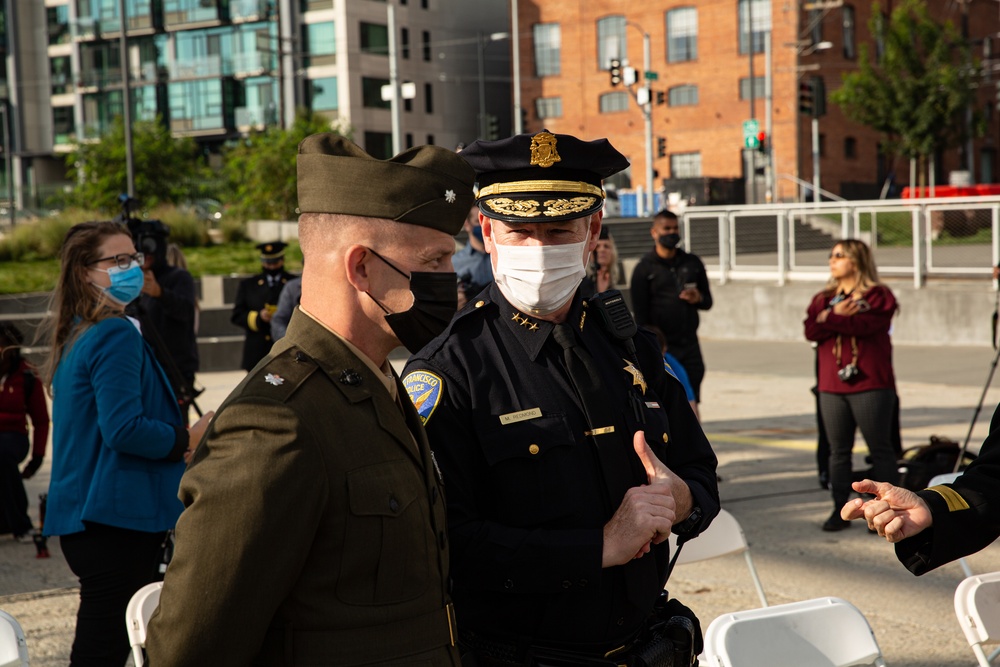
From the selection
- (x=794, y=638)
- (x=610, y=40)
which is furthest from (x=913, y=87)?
(x=794, y=638)

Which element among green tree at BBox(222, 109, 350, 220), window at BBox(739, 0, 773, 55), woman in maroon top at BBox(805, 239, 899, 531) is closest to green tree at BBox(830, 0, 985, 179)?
window at BBox(739, 0, 773, 55)

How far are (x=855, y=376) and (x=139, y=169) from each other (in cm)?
3638

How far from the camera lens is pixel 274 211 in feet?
105

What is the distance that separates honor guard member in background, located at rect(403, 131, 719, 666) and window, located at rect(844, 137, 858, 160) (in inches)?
1975

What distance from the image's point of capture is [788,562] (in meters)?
6.49

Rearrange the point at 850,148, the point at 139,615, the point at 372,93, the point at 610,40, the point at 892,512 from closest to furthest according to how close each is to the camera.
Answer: the point at 892,512, the point at 139,615, the point at 850,148, the point at 610,40, the point at 372,93

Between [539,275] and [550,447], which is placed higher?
[539,275]

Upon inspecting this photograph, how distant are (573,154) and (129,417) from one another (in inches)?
74.5

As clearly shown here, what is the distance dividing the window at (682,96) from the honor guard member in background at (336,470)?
5180 cm

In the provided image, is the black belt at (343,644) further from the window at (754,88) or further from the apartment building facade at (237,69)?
the apartment building facade at (237,69)

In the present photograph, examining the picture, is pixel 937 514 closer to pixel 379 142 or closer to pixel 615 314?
pixel 615 314

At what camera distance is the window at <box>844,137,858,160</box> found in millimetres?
50125

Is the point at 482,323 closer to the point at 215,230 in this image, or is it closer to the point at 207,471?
the point at 207,471

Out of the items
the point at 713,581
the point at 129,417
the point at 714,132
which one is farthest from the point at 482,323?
the point at 714,132
